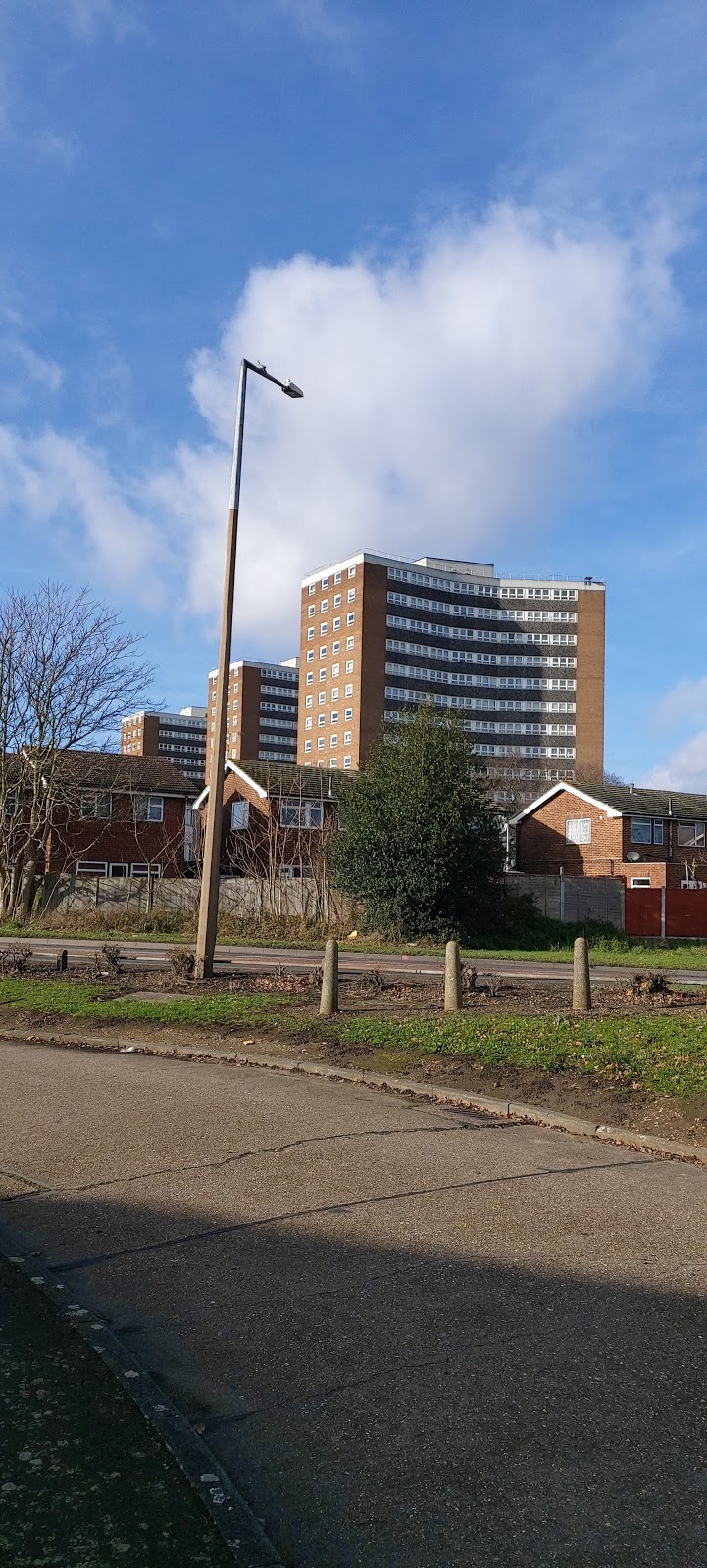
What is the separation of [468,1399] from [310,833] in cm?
3349

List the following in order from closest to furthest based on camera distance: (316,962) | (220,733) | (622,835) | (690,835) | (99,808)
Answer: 1. (220,733)
2. (316,962)
3. (99,808)
4. (622,835)
5. (690,835)

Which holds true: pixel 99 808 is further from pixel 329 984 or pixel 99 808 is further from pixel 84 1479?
pixel 84 1479

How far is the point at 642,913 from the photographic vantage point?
3853cm

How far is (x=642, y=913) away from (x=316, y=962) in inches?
767

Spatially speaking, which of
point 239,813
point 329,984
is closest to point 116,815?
point 239,813

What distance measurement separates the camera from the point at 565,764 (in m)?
124

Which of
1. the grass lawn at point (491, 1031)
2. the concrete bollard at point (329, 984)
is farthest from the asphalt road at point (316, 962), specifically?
the concrete bollard at point (329, 984)

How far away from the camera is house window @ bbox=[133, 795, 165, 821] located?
167ft

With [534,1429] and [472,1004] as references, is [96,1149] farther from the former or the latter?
[472,1004]

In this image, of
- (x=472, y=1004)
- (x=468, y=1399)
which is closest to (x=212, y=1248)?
(x=468, y=1399)

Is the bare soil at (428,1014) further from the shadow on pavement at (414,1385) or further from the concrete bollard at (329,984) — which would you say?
the shadow on pavement at (414,1385)

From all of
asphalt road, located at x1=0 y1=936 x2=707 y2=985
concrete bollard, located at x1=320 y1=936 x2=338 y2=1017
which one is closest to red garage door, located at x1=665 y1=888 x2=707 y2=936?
asphalt road, located at x1=0 y1=936 x2=707 y2=985

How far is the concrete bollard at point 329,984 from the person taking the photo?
524 inches

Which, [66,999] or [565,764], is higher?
[565,764]
